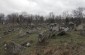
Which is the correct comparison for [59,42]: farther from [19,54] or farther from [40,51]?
[19,54]

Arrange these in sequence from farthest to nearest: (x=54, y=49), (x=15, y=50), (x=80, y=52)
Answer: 1. (x=15, y=50)
2. (x=54, y=49)
3. (x=80, y=52)

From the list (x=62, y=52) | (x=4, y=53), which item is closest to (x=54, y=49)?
(x=62, y=52)

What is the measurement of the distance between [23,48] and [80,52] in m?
5.83

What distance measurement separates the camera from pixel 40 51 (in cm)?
1323

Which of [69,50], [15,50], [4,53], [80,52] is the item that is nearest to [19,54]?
[15,50]

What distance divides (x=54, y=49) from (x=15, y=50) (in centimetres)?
390

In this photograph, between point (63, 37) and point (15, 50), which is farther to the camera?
point (63, 37)

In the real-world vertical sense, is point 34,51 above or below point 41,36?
below

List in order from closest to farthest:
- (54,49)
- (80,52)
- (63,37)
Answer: (80,52) → (54,49) → (63,37)

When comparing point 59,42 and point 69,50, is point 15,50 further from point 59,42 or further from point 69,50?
point 69,50

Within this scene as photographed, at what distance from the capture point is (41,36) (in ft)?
52.7

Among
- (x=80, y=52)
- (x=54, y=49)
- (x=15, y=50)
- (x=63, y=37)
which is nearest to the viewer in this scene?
(x=80, y=52)

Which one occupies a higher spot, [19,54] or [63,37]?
[63,37]

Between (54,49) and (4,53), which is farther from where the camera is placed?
(4,53)
